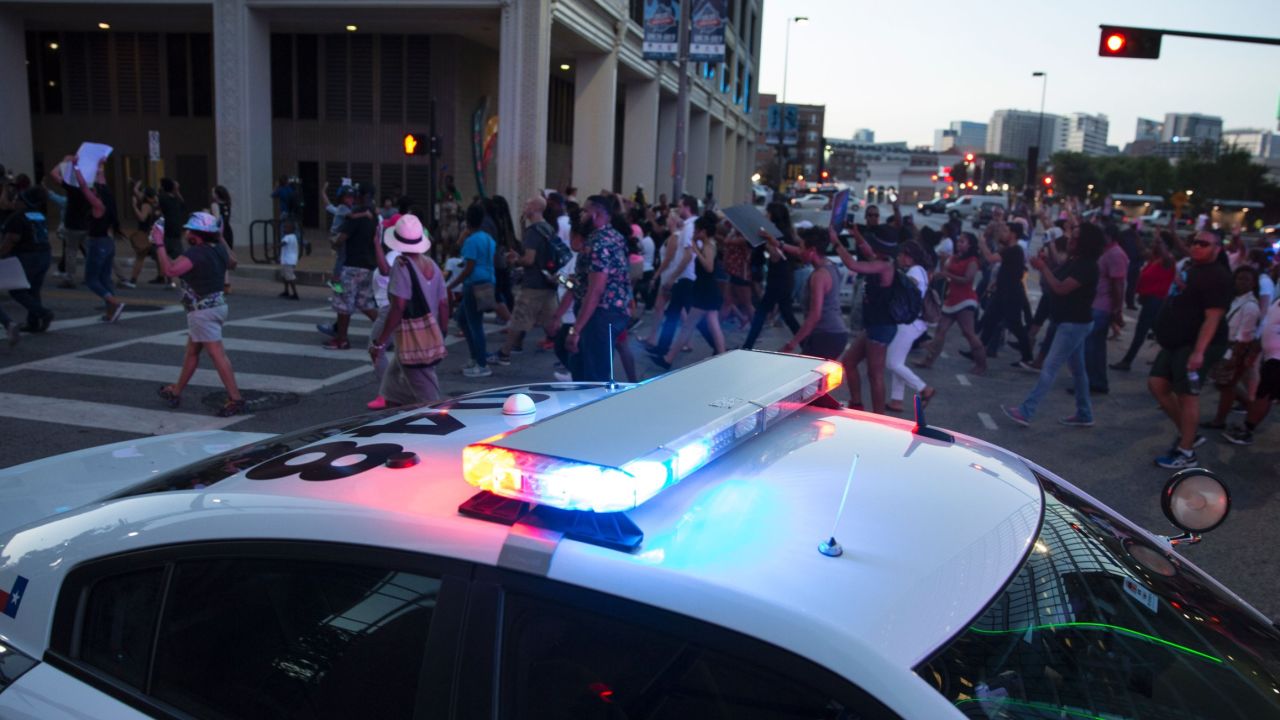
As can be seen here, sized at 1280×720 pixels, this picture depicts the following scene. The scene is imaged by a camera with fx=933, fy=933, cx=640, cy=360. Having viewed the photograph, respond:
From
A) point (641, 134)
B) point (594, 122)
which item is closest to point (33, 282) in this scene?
point (594, 122)

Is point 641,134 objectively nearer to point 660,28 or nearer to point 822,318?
point 660,28

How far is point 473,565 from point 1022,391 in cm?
1032

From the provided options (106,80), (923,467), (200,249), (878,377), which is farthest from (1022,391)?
(106,80)

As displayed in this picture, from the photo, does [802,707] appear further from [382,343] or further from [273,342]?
[273,342]

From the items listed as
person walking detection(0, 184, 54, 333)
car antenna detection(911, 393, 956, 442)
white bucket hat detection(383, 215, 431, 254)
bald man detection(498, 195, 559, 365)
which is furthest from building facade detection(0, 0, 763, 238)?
car antenna detection(911, 393, 956, 442)

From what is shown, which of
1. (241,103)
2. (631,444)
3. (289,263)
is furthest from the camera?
(241,103)

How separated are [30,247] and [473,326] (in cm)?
526

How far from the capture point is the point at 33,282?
1091 cm

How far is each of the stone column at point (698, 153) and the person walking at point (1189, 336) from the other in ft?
123

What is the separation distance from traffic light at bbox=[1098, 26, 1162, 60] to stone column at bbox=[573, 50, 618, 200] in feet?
46.3

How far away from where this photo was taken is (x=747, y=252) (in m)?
13.5

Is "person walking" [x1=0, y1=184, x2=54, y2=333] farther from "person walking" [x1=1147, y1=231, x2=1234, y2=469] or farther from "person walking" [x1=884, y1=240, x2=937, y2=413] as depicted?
"person walking" [x1=1147, y1=231, x2=1234, y2=469]

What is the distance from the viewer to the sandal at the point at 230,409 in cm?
805

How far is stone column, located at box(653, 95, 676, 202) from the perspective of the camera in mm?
38781
